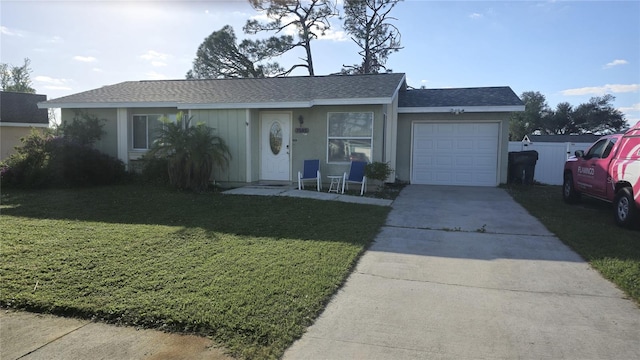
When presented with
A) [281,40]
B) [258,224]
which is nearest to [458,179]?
[258,224]

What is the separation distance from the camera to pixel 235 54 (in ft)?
93.4

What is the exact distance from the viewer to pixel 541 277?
499 centimetres

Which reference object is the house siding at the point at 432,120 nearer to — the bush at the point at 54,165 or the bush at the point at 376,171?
the bush at the point at 376,171

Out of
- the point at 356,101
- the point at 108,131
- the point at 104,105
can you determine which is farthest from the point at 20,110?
the point at 356,101

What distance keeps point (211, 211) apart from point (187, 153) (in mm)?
3338

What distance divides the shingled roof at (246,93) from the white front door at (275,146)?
2.34 ft

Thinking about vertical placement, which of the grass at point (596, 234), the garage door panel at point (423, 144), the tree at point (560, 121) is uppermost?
the tree at point (560, 121)

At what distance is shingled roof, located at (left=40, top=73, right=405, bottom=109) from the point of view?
1186 centimetres

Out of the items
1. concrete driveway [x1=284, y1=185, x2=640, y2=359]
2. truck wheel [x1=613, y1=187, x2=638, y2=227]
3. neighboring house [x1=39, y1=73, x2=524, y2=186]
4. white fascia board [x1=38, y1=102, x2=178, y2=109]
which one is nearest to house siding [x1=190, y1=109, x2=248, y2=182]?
neighboring house [x1=39, y1=73, x2=524, y2=186]

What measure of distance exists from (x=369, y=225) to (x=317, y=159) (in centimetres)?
516

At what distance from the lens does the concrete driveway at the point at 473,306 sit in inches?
131

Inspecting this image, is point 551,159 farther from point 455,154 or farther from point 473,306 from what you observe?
point 473,306

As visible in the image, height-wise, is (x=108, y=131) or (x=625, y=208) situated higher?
(x=108, y=131)

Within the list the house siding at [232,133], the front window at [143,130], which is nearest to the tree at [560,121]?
the house siding at [232,133]
